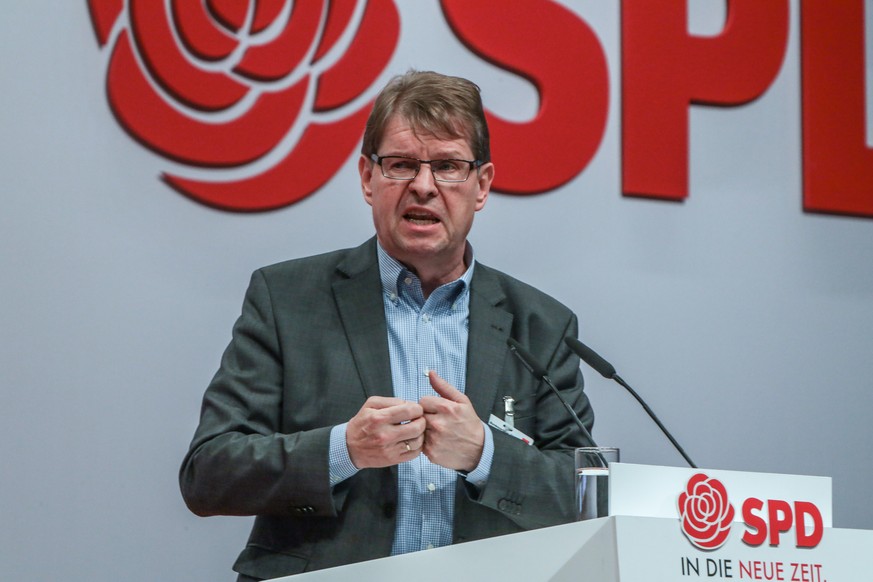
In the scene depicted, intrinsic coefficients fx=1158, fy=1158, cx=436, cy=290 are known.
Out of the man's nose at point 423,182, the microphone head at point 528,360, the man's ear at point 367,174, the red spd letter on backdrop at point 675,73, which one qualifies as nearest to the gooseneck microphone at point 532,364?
the microphone head at point 528,360

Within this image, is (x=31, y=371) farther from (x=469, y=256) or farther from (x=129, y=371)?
(x=469, y=256)

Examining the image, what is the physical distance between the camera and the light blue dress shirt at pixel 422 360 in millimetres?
2363

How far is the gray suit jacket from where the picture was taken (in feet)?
7.27

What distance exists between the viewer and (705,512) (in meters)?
1.61

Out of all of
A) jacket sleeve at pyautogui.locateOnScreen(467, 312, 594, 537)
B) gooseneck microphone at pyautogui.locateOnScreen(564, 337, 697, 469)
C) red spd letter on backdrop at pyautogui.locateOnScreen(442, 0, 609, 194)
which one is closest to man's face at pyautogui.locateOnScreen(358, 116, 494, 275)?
jacket sleeve at pyautogui.locateOnScreen(467, 312, 594, 537)

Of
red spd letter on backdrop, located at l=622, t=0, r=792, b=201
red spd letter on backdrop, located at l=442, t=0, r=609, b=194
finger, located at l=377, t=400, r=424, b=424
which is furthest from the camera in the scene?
red spd letter on backdrop, located at l=622, t=0, r=792, b=201

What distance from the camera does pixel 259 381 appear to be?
241 centimetres

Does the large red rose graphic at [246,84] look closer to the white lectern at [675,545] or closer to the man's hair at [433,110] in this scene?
the man's hair at [433,110]

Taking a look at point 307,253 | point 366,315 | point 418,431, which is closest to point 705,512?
point 418,431

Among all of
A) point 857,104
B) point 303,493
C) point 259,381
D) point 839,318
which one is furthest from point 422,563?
point 857,104

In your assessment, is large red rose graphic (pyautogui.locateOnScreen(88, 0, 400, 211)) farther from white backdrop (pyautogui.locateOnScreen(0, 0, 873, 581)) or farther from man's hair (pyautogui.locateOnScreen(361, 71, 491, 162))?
man's hair (pyautogui.locateOnScreen(361, 71, 491, 162))

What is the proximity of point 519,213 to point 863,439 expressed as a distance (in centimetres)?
144

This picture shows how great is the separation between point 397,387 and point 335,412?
16cm

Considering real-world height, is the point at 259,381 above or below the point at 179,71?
below
